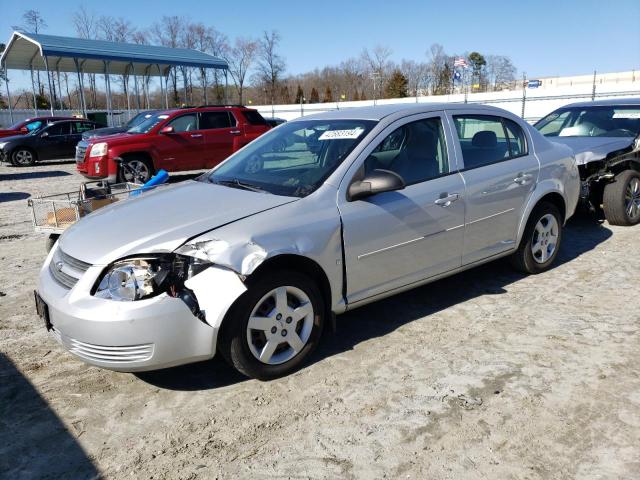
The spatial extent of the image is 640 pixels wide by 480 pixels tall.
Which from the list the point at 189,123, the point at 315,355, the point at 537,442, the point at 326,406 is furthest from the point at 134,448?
the point at 189,123

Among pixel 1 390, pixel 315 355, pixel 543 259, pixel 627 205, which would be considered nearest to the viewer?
pixel 1 390

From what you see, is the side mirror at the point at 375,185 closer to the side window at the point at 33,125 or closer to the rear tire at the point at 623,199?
the rear tire at the point at 623,199

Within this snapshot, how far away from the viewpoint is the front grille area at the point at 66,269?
3.18m

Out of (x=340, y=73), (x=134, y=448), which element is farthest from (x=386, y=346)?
(x=340, y=73)

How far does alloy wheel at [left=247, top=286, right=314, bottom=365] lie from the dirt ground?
0.21 metres

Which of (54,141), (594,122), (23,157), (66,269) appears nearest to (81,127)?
(54,141)

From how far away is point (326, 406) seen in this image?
10.3 feet

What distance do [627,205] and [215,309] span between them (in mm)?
6385

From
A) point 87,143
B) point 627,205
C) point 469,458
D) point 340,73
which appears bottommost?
point 469,458

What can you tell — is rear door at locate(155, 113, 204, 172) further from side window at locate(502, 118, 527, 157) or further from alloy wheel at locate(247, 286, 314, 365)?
alloy wheel at locate(247, 286, 314, 365)

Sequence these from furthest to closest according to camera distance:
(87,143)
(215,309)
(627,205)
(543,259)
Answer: (87,143) < (627,205) < (543,259) < (215,309)

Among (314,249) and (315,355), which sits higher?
(314,249)

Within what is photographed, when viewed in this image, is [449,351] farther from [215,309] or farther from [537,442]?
[215,309]

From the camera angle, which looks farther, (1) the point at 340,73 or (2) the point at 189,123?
(1) the point at 340,73
